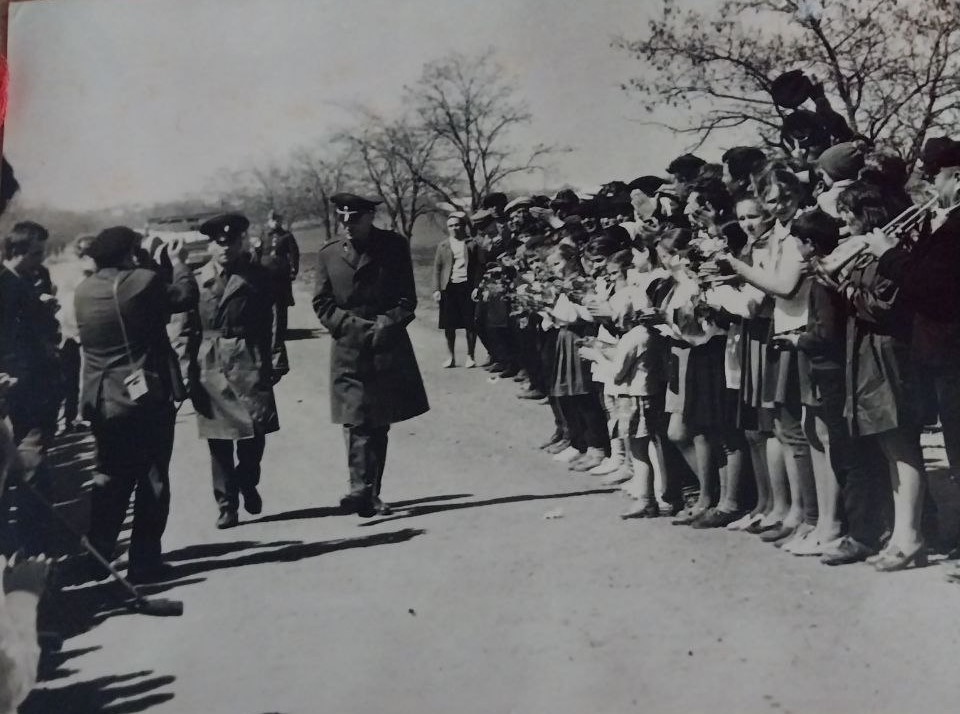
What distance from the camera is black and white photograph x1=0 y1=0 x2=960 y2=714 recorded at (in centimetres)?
294

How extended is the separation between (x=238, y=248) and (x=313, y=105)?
0.49 metres

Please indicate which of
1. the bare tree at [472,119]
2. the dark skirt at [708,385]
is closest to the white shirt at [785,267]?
the dark skirt at [708,385]

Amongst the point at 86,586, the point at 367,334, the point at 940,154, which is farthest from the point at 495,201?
the point at 86,586

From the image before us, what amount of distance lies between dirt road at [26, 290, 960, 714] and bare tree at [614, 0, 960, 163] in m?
1.03

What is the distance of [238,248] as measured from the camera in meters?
3.29

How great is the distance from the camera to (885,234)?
2.93 m

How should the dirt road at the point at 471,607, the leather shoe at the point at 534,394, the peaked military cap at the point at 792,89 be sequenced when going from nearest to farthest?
1. the dirt road at the point at 471,607
2. the peaked military cap at the point at 792,89
3. the leather shoe at the point at 534,394

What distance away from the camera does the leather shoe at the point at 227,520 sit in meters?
3.20

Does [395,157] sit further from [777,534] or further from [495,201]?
[777,534]

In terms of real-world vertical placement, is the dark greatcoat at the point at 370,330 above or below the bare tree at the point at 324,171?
below

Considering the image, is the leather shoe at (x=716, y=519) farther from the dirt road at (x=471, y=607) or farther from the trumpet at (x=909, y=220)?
the trumpet at (x=909, y=220)

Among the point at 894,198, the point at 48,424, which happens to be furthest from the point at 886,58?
the point at 48,424

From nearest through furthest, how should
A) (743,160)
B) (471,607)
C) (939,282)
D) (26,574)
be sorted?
(939,282) < (471,607) < (743,160) < (26,574)

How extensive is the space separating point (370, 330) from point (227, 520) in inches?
28.0
